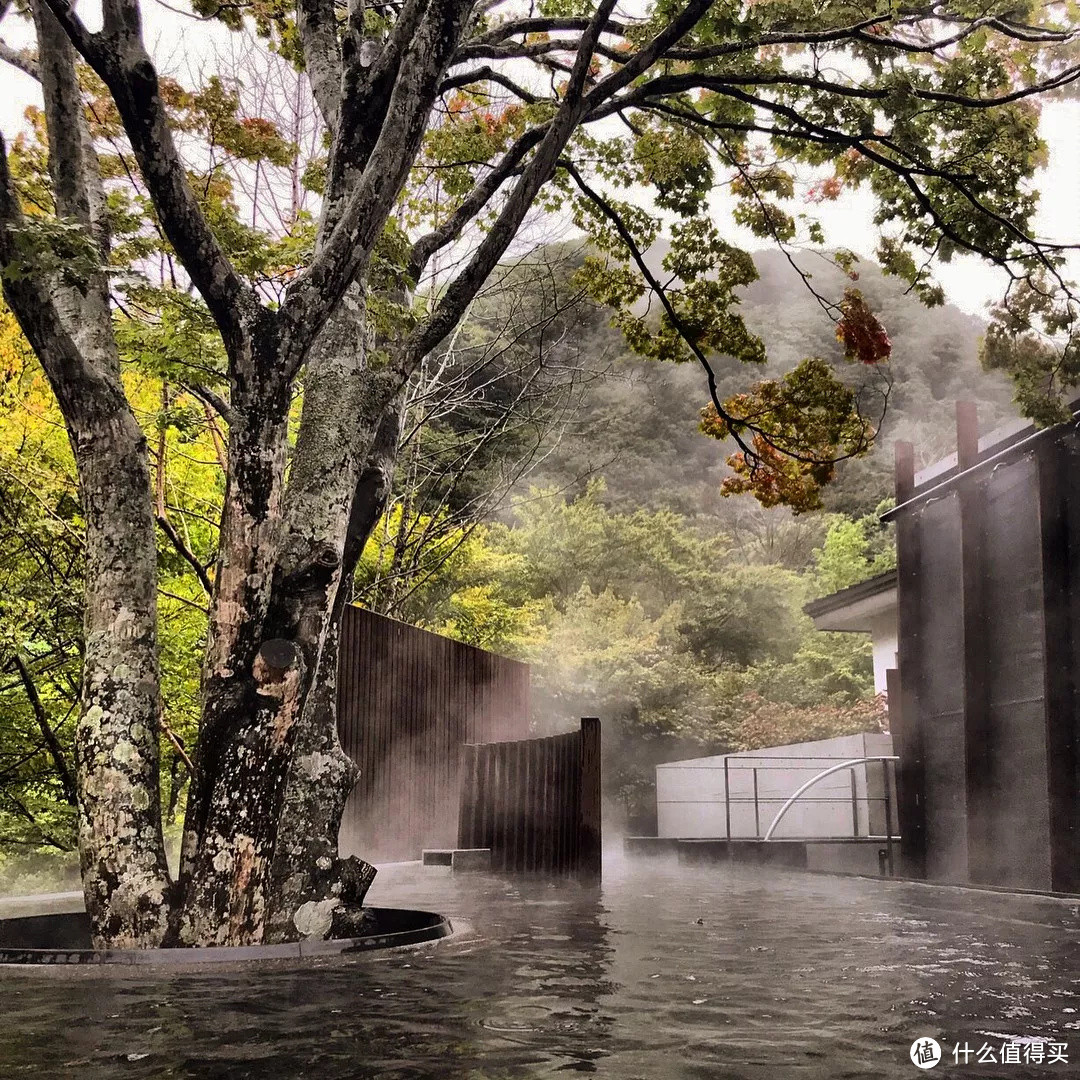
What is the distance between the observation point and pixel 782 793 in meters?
19.9

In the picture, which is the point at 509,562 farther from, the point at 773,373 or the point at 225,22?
the point at 773,373

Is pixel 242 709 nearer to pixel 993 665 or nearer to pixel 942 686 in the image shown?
pixel 993 665

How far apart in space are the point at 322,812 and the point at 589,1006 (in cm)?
290

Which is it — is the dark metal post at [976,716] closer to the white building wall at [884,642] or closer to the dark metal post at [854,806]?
the dark metal post at [854,806]

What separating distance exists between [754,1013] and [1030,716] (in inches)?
337

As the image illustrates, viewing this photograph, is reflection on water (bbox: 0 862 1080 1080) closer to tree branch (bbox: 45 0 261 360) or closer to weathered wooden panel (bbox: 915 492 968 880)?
tree branch (bbox: 45 0 261 360)

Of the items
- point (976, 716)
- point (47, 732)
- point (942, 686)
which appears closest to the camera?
→ point (976, 716)

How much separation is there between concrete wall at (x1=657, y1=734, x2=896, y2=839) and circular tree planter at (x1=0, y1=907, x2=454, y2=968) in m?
11.0

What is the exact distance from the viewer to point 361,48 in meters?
7.21

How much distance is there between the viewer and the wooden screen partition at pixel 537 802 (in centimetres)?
1113

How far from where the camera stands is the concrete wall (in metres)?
16.9

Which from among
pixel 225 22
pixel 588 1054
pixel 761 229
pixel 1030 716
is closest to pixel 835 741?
pixel 1030 716

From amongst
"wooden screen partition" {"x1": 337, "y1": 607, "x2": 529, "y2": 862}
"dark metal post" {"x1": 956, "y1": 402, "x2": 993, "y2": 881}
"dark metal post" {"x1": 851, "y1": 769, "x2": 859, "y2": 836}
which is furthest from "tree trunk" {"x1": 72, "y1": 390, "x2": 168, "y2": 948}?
"dark metal post" {"x1": 851, "y1": 769, "x2": 859, "y2": 836}

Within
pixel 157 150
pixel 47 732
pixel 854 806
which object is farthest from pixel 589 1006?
pixel 854 806
